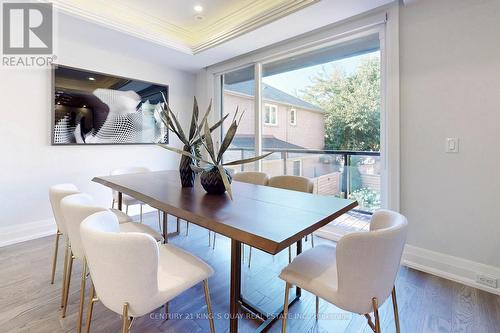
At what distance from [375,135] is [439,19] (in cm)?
108

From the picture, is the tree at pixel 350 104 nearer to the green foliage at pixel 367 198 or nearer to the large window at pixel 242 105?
the green foliage at pixel 367 198

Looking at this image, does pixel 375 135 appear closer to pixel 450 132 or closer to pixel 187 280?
pixel 450 132

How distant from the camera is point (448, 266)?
2.09m

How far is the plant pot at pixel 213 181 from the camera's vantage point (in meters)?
1.70

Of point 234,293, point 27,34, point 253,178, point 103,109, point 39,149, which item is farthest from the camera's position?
point 103,109

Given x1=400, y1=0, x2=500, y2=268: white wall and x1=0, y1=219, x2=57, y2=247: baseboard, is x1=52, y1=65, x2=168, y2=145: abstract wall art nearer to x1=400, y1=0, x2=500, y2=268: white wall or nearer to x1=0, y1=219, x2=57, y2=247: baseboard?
x1=0, y1=219, x2=57, y2=247: baseboard

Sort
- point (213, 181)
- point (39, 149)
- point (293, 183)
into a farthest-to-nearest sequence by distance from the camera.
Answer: point (39, 149) < point (293, 183) < point (213, 181)

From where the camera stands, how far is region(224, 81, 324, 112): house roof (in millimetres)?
3211

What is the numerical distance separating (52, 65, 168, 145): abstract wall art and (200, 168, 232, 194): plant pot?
1.65 meters

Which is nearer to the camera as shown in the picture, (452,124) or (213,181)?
(213,181)

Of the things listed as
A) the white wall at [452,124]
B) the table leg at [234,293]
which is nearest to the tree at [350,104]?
the white wall at [452,124]

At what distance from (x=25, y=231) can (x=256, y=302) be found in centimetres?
287

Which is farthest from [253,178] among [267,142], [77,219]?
[77,219]

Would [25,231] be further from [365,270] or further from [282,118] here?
[365,270]
